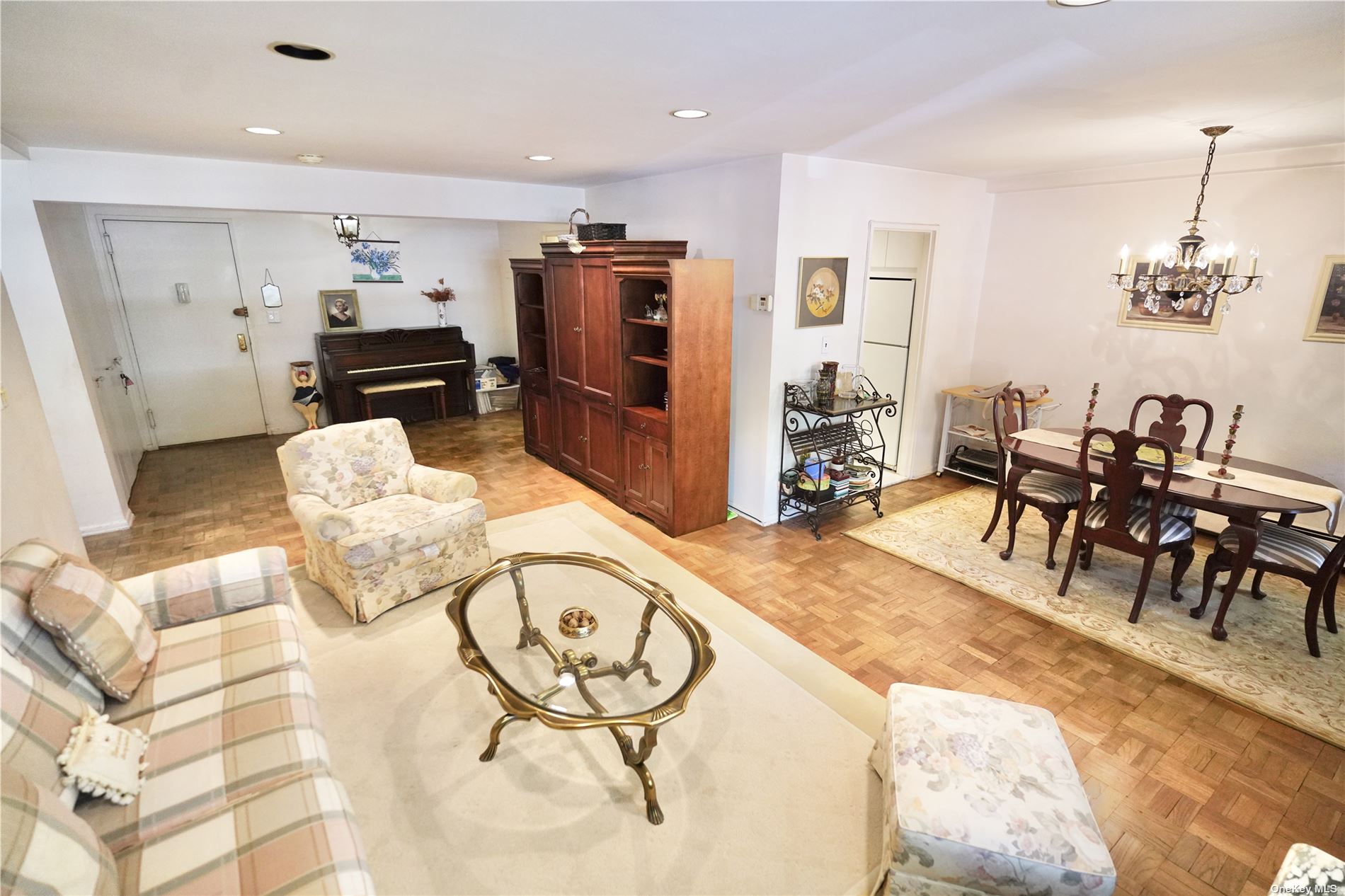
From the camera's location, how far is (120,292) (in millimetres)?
5359

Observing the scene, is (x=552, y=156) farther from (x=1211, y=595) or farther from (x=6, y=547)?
(x=1211, y=595)

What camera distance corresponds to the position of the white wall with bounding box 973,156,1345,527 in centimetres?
340

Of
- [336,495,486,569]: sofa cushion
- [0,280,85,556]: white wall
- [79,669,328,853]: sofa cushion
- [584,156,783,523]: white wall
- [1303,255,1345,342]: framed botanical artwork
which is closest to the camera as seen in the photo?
[79,669,328,853]: sofa cushion

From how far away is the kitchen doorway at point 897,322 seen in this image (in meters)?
4.63

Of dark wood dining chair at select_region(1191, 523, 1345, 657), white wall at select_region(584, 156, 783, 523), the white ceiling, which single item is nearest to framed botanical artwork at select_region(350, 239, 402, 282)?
the white ceiling

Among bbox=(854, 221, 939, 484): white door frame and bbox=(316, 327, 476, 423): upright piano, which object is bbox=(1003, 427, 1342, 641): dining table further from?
bbox=(316, 327, 476, 423): upright piano

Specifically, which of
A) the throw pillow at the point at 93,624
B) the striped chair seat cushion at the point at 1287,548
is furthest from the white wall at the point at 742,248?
the throw pillow at the point at 93,624

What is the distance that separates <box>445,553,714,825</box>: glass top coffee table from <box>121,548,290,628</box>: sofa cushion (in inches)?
30.4

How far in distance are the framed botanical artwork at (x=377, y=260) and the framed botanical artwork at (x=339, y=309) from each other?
0.22 metres

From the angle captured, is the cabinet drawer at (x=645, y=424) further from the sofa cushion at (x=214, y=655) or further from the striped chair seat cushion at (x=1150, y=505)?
the striped chair seat cushion at (x=1150, y=505)

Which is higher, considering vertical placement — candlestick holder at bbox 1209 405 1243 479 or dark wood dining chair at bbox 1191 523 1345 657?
candlestick holder at bbox 1209 405 1243 479

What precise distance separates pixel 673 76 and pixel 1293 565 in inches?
138

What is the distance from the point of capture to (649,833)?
1.87m

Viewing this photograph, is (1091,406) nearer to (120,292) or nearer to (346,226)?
(346,226)
